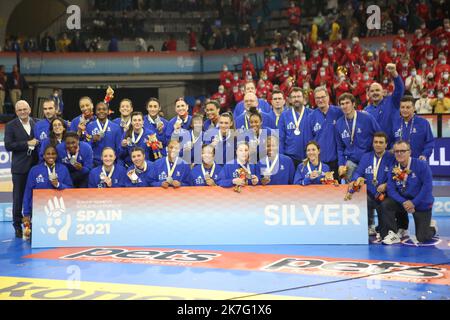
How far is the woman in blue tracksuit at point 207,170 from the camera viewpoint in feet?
30.2

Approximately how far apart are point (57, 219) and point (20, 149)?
1536 mm

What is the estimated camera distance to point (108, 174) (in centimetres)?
938

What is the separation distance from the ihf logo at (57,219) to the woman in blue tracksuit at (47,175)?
292mm

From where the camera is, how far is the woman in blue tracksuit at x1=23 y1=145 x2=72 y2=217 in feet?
30.6

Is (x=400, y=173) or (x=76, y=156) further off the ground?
(x=76, y=156)

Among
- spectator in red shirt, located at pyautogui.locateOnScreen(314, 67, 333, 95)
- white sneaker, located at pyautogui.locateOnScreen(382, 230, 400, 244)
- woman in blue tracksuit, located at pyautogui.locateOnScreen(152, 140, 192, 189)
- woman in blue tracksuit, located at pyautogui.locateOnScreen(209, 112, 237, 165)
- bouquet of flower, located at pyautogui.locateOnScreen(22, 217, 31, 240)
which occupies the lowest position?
white sneaker, located at pyautogui.locateOnScreen(382, 230, 400, 244)

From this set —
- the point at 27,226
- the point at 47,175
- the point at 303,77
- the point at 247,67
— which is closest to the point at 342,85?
the point at 303,77

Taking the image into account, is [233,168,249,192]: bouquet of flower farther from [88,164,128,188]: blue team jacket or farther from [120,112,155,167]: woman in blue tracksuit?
[120,112,155,167]: woman in blue tracksuit

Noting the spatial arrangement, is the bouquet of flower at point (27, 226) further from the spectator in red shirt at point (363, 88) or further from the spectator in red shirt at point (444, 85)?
the spectator in red shirt at point (444, 85)

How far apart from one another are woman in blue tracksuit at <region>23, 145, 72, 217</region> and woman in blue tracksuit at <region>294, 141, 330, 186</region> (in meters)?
3.31

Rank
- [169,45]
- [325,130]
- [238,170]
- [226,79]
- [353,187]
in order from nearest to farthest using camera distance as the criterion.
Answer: [353,187], [238,170], [325,130], [226,79], [169,45]

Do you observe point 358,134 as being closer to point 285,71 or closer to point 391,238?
point 391,238

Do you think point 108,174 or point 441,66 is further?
point 441,66

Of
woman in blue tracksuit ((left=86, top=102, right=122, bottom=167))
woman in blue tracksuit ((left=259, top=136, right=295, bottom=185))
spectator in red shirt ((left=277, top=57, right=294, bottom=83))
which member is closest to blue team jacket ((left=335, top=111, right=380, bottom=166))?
woman in blue tracksuit ((left=259, top=136, right=295, bottom=185))
